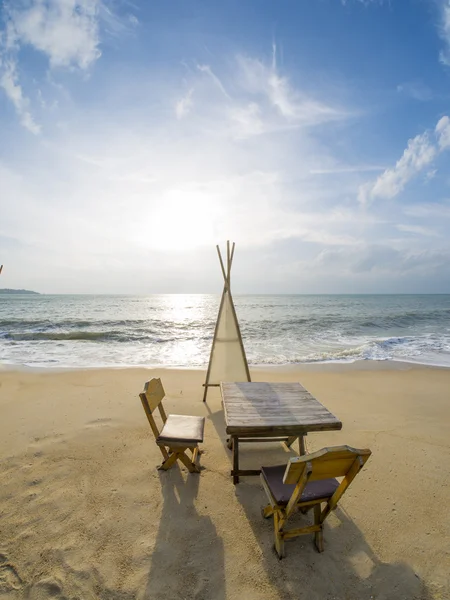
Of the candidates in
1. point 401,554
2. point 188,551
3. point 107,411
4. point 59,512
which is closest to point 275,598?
point 188,551

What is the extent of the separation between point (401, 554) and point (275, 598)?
1446mm

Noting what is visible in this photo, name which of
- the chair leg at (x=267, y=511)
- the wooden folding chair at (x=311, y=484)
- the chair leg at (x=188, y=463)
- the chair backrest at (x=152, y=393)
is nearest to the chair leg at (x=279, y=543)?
the wooden folding chair at (x=311, y=484)

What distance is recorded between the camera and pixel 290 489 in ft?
9.37

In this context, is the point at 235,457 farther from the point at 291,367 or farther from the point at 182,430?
the point at 291,367

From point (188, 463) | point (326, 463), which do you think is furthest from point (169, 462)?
point (326, 463)

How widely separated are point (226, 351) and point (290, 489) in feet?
13.8

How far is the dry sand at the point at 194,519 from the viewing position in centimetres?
265

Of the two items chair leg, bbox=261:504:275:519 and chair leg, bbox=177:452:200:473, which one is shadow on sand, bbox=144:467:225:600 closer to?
chair leg, bbox=177:452:200:473

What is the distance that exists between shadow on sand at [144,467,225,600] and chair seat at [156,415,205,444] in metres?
0.70

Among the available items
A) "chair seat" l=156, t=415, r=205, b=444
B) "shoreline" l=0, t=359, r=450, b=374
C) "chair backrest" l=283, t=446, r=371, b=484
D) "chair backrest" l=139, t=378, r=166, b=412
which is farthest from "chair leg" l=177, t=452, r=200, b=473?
"shoreline" l=0, t=359, r=450, b=374

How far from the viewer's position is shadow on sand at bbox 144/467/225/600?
2.57 m

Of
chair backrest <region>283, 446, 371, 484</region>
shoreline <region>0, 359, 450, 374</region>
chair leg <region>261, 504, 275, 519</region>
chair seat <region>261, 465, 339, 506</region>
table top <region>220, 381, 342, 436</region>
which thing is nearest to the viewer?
chair backrest <region>283, 446, 371, 484</region>

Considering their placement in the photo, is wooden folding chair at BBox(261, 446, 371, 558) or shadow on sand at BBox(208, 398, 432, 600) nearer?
wooden folding chair at BBox(261, 446, 371, 558)

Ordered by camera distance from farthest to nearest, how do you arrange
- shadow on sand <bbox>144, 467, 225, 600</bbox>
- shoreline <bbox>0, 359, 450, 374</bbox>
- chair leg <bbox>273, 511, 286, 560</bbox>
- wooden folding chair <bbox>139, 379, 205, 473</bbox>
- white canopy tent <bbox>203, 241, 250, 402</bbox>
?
shoreline <bbox>0, 359, 450, 374</bbox> < white canopy tent <bbox>203, 241, 250, 402</bbox> < wooden folding chair <bbox>139, 379, 205, 473</bbox> < chair leg <bbox>273, 511, 286, 560</bbox> < shadow on sand <bbox>144, 467, 225, 600</bbox>
